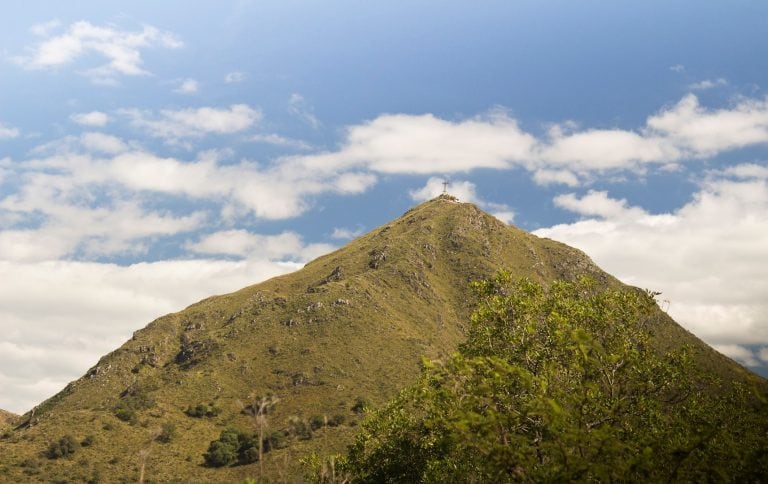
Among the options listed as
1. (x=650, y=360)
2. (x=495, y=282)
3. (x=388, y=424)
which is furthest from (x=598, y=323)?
(x=388, y=424)

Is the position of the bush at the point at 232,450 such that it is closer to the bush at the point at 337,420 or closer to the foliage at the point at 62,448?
the bush at the point at 337,420

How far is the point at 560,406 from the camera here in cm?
1942

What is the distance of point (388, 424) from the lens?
45.9m

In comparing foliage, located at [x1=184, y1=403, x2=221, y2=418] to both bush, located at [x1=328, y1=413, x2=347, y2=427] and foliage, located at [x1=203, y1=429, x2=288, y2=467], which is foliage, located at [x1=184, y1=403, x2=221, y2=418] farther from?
bush, located at [x1=328, y1=413, x2=347, y2=427]

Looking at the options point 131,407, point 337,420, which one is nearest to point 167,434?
point 131,407

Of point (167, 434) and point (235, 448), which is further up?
point (167, 434)

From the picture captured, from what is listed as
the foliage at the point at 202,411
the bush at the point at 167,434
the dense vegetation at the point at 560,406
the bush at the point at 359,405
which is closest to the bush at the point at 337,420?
the bush at the point at 359,405

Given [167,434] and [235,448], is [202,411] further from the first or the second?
[235,448]

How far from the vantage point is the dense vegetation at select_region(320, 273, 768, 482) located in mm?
18281

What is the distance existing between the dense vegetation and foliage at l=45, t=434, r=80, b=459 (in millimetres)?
129288

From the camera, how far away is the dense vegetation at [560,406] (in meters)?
18.3

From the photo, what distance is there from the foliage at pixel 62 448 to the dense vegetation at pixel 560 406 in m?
129

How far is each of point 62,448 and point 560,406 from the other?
168 metres

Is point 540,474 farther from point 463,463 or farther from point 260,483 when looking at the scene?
point 463,463
